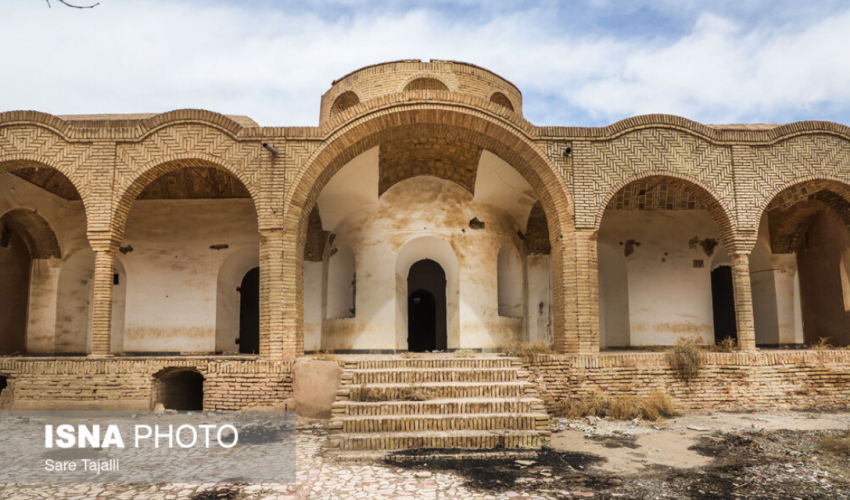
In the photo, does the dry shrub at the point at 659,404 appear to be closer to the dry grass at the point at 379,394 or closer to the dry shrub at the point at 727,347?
the dry shrub at the point at 727,347

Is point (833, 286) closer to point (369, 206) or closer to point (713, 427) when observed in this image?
point (713, 427)

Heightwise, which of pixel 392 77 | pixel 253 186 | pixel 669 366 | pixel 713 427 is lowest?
pixel 713 427

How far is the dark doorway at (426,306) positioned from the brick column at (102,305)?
7.98 metres

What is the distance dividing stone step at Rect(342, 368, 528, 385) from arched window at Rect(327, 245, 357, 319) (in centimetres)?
→ 429

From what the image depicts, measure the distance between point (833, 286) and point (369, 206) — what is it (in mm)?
10116

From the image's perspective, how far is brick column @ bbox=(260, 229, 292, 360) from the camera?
363 inches

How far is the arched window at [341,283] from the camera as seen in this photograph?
12.6 meters

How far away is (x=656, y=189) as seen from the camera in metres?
12.9

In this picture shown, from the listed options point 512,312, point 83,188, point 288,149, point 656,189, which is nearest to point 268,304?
point 288,149

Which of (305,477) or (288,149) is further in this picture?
(288,149)

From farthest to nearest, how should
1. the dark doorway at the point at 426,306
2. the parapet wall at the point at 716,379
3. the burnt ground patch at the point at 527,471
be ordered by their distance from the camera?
the dark doorway at the point at 426,306
the parapet wall at the point at 716,379
the burnt ground patch at the point at 527,471

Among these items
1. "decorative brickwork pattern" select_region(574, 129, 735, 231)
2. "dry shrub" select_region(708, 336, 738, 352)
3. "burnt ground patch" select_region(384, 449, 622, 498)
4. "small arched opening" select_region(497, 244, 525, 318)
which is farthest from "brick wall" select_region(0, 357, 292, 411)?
"dry shrub" select_region(708, 336, 738, 352)

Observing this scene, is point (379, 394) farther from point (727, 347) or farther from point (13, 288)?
point (13, 288)

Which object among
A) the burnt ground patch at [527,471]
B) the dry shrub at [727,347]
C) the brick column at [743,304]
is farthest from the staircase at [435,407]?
the brick column at [743,304]
